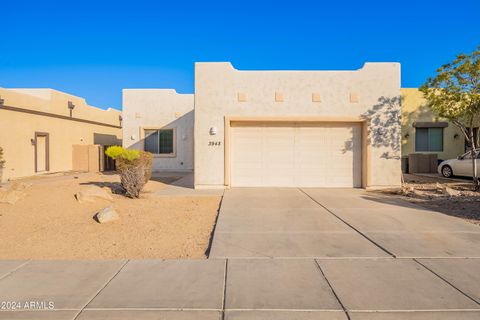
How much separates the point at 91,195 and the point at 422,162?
18.2 meters

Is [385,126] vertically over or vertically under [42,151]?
over

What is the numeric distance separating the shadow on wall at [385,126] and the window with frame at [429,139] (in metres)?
9.72

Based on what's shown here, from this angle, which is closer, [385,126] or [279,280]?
[279,280]

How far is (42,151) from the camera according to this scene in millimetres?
18188

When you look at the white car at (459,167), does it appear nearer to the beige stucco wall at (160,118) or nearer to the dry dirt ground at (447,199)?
the dry dirt ground at (447,199)

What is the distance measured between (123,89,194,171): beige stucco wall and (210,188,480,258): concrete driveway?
10.9m

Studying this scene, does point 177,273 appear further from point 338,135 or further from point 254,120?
point 338,135

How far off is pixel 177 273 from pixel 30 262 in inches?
88.3

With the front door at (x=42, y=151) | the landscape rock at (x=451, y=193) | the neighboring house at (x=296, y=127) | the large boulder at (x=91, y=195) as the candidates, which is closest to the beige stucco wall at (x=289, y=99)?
the neighboring house at (x=296, y=127)

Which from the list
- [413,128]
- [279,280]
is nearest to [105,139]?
[413,128]

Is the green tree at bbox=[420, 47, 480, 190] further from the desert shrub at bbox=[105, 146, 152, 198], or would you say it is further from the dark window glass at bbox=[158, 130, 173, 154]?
the dark window glass at bbox=[158, 130, 173, 154]

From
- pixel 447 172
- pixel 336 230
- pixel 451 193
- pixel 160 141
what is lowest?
pixel 336 230

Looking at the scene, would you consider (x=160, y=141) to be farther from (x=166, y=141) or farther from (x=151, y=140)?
(x=151, y=140)

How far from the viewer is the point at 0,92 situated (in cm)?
1497
